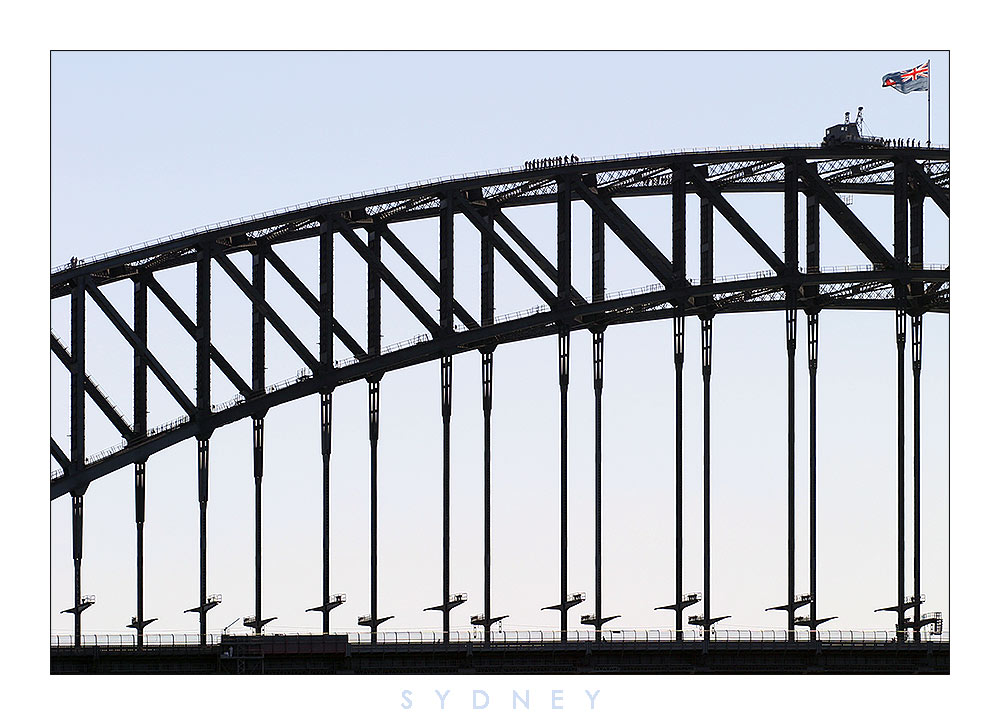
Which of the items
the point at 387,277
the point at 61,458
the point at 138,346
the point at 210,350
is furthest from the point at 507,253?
the point at 61,458

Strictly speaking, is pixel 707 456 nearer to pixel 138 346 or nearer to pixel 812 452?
pixel 812 452

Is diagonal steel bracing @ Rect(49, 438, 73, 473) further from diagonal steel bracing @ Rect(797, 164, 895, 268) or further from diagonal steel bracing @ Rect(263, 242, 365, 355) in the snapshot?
diagonal steel bracing @ Rect(797, 164, 895, 268)

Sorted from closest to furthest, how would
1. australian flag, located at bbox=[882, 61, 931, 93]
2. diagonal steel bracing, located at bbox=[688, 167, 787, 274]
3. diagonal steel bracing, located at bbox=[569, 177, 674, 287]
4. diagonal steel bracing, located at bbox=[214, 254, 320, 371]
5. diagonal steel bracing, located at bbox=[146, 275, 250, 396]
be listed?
australian flag, located at bbox=[882, 61, 931, 93] < diagonal steel bracing, located at bbox=[688, 167, 787, 274] < diagonal steel bracing, located at bbox=[569, 177, 674, 287] < diagonal steel bracing, located at bbox=[214, 254, 320, 371] < diagonal steel bracing, located at bbox=[146, 275, 250, 396]

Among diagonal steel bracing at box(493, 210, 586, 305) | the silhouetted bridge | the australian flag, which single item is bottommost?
the silhouetted bridge

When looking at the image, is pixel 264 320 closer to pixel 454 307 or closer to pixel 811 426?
pixel 454 307

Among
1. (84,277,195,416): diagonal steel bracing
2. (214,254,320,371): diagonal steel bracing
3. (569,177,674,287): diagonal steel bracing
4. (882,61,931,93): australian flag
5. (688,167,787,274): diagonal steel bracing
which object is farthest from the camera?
(214,254,320,371): diagonal steel bracing

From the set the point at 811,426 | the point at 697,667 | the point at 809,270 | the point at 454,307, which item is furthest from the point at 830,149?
the point at 697,667

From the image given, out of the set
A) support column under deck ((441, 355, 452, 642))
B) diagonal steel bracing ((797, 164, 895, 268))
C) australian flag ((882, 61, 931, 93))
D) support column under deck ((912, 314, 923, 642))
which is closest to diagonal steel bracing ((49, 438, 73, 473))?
support column under deck ((441, 355, 452, 642))
